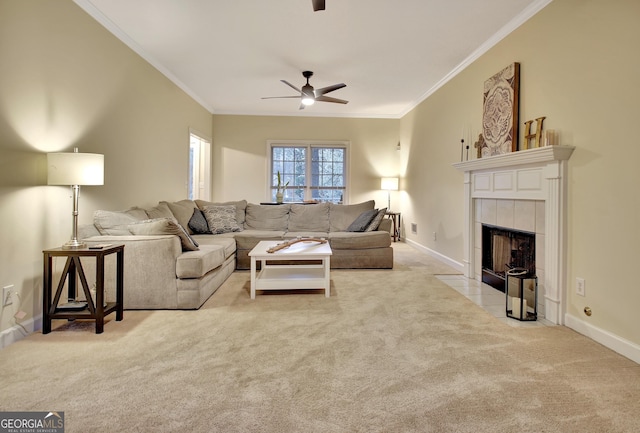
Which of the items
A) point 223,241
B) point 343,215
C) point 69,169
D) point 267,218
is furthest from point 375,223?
point 69,169

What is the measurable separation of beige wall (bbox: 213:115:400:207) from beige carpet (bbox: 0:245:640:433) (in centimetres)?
462

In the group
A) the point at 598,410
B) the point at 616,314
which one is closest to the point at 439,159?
the point at 616,314

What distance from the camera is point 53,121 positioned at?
2.65 meters

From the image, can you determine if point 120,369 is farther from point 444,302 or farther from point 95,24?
point 95,24

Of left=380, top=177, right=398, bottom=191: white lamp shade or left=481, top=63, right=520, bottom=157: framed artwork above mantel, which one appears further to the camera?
left=380, top=177, right=398, bottom=191: white lamp shade

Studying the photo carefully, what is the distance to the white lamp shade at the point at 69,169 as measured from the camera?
7.91ft

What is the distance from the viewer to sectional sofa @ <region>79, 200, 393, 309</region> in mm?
2879

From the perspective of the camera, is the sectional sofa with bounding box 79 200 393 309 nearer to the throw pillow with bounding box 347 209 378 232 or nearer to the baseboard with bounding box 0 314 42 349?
the throw pillow with bounding box 347 209 378 232

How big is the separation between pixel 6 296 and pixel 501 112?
4.28 metres

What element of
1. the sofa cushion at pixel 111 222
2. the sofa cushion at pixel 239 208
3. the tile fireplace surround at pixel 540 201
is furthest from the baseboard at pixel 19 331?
the tile fireplace surround at pixel 540 201

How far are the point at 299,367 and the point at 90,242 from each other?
1924 millimetres

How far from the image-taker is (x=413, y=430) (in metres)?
1.42

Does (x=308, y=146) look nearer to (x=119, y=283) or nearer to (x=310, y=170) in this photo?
(x=310, y=170)

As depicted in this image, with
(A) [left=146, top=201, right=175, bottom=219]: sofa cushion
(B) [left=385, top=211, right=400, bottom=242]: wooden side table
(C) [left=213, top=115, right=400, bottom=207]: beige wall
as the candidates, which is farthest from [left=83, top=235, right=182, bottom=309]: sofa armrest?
(B) [left=385, top=211, right=400, bottom=242]: wooden side table
